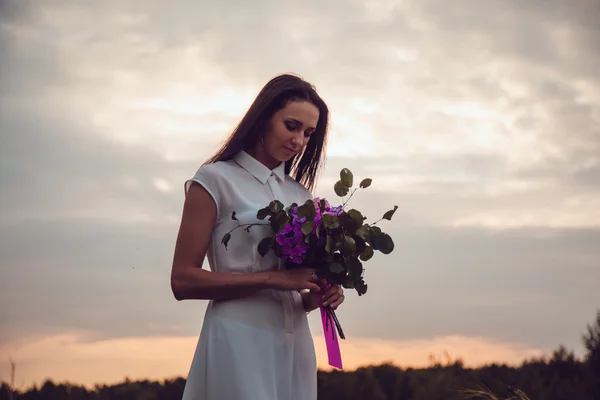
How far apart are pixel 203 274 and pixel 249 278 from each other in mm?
200

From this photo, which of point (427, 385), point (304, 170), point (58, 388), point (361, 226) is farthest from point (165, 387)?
point (361, 226)

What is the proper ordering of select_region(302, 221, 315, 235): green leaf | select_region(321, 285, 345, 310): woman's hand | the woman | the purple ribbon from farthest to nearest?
the purple ribbon
select_region(321, 285, 345, 310): woman's hand
the woman
select_region(302, 221, 315, 235): green leaf

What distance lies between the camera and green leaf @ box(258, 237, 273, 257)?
3.63 m

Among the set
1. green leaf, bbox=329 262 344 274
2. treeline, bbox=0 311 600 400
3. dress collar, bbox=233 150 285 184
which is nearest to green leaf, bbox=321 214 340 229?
green leaf, bbox=329 262 344 274

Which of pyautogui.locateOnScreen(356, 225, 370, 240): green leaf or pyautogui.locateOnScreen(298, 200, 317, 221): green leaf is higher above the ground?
pyautogui.locateOnScreen(298, 200, 317, 221): green leaf

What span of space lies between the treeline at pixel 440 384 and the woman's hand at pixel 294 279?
363 centimetres

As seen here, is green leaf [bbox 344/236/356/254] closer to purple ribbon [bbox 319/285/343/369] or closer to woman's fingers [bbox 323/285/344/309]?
woman's fingers [bbox 323/285/344/309]

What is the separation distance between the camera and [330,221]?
3.60 m

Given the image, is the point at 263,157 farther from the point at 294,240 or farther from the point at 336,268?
the point at 336,268

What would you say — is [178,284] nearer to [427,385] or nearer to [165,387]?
[165,387]

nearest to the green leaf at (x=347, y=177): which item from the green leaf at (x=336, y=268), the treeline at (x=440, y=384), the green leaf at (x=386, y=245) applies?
the green leaf at (x=386, y=245)

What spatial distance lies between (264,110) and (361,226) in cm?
81

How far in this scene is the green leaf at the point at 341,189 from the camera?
3834mm

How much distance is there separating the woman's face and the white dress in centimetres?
22
